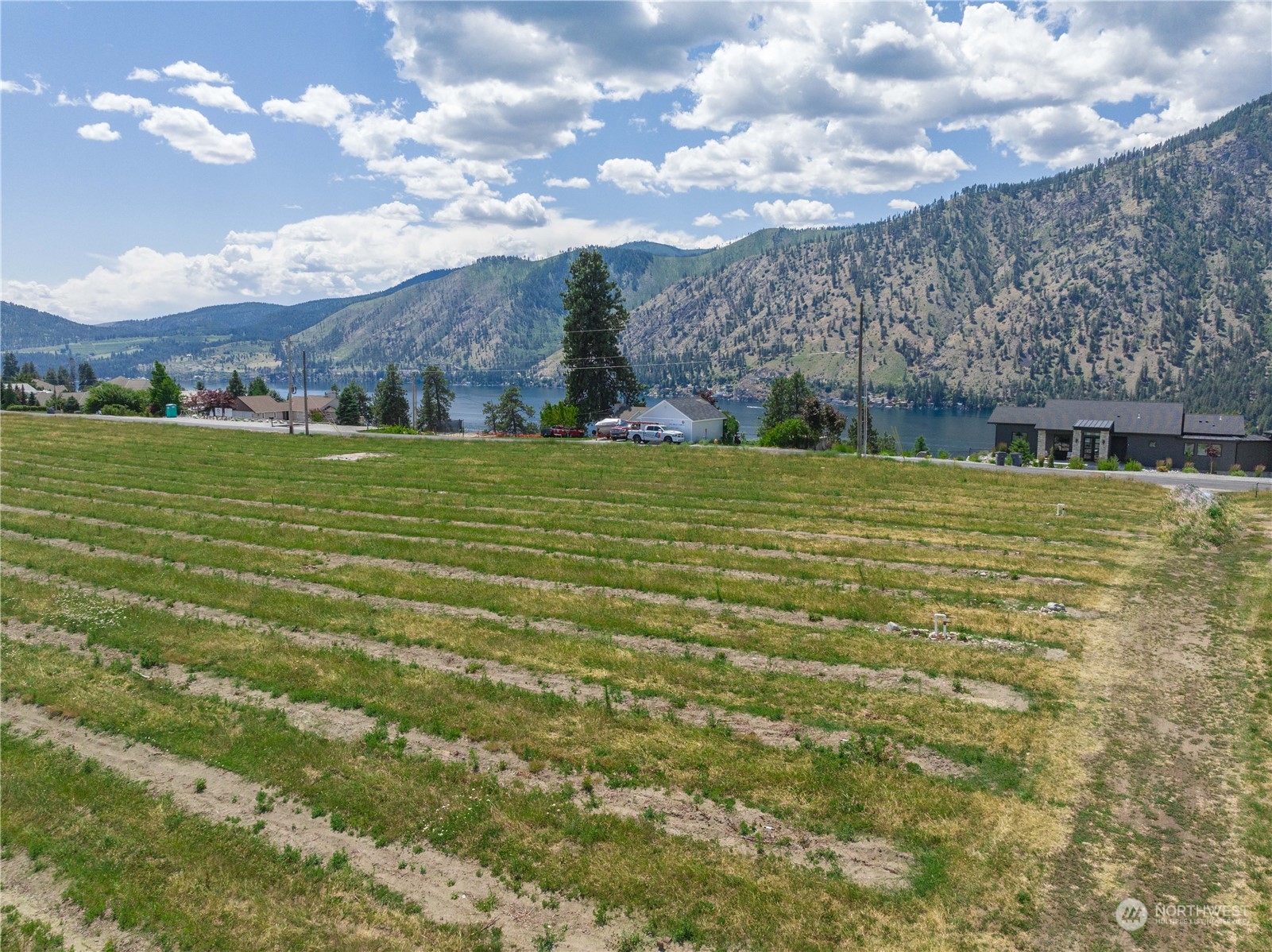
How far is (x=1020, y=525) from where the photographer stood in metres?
27.3

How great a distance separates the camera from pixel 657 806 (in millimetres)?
9789

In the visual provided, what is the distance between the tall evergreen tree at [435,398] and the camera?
12938 centimetres

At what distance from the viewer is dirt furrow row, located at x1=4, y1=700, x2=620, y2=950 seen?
307 inches

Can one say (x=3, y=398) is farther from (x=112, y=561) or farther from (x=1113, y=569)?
(x=1113, y=569)

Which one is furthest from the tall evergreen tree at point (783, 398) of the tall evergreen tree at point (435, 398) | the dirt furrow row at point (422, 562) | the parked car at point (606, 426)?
the dirt furrow row at point (422, 562)

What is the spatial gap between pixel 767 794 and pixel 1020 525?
21646 millimetres

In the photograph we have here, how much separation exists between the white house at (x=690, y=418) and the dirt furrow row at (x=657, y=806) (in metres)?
60.3

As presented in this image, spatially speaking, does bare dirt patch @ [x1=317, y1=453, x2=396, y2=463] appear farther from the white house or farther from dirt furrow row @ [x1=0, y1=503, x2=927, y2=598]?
the white house

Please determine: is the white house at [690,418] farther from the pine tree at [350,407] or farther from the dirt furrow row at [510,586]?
the pine tree at [350,407]

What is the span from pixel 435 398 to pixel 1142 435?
11004 centimetres

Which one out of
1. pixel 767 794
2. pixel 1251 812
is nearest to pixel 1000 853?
pixel 767 794

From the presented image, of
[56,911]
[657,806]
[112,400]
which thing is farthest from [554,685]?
[112,400]

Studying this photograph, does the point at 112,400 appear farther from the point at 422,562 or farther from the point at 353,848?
the point at 353,848

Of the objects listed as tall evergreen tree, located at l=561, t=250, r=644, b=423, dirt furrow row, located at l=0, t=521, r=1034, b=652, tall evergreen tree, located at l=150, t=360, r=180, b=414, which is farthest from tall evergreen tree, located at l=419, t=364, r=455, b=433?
dirt furrow row, located at l=0, t=521, r=1034, b=652
